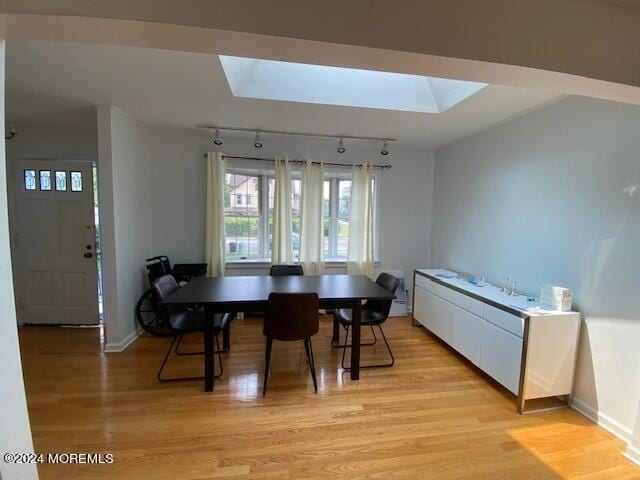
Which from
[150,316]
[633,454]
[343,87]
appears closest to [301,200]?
[343,87]

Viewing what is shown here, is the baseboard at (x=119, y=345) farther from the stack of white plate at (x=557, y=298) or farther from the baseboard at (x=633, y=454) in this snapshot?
the baseboard at (x=633, y=454)

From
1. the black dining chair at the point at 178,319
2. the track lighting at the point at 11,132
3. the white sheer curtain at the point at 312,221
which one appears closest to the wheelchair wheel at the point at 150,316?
the black dining chair at the point at 178,319

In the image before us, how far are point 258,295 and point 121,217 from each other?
5.83 ft

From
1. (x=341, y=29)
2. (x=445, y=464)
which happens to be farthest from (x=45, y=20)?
(x=445, y=464)

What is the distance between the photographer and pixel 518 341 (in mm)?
2205

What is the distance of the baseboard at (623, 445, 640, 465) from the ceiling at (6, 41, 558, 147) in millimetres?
2507

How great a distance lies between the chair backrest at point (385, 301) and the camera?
2842 millimetres

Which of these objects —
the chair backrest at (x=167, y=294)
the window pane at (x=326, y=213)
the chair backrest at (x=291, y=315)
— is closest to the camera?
the chair backrest at (x=291, y=315)

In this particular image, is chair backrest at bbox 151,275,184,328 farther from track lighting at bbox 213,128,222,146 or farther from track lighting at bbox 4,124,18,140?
track lighting at bbox 4,124,18,140

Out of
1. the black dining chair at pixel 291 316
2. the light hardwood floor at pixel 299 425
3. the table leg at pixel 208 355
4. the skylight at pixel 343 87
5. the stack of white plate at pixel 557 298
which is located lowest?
the light hardwood floor at pixel 299 425

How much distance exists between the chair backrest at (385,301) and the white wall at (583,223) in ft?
3.70

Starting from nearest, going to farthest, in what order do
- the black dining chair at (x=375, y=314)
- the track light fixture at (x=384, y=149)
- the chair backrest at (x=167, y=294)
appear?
the chair backrest at (x=167, y=294), the black dining chair at (x=375, y=314), the track light fixture at (x=384, y=149)

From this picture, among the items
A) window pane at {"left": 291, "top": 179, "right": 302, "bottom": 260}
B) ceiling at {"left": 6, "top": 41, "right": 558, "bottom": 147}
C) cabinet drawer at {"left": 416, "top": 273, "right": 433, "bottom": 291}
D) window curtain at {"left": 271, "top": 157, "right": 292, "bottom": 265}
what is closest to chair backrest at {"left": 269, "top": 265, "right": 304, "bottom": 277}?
window curtain at {"left": 271, "top": 157, "right": 292, "bottom": 265}

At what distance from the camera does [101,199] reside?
2838 mm
